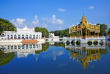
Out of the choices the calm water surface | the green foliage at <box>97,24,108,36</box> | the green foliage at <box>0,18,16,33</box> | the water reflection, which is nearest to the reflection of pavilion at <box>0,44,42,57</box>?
the water reflection

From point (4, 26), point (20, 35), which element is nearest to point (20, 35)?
point (20, 35)

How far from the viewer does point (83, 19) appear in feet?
90.9

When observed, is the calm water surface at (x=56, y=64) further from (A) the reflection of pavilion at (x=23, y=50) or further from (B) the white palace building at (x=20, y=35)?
(B) the white palace building at (x=20, y=35)

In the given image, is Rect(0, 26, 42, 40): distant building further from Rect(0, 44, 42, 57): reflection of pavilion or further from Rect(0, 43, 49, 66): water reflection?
Rect(0, 43, 49, 66): water reflection

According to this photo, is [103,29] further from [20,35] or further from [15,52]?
[15,52]

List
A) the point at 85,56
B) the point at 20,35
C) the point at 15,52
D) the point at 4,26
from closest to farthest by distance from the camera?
the point at 85,56, the point at 15,52, the point at 20,35, the point at 4,26

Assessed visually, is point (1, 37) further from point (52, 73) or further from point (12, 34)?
point (52, 73)

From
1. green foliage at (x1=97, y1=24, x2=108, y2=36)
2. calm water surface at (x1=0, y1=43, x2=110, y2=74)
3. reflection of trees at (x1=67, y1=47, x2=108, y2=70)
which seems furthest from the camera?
green foliage at (x1=97, y1=24, x2=108, y2=36)

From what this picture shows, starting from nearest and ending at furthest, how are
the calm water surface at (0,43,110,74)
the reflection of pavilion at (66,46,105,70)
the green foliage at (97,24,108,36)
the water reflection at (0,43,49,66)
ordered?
the calm water surface at (0,43,110,74)
the reflection of pavilion at (66,46,105,70)
the water reflection at (0,43,49,66)
the green foliage at (97,24,108,36)

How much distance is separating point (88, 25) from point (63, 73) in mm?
23189

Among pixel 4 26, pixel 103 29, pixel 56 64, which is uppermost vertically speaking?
pixel 4 26

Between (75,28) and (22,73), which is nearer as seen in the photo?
(22,73)

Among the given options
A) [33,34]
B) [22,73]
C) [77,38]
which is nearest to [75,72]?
[22,73]

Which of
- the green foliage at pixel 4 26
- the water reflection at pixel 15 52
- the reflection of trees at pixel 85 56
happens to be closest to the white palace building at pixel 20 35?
the green foliage at pixel 4 26
